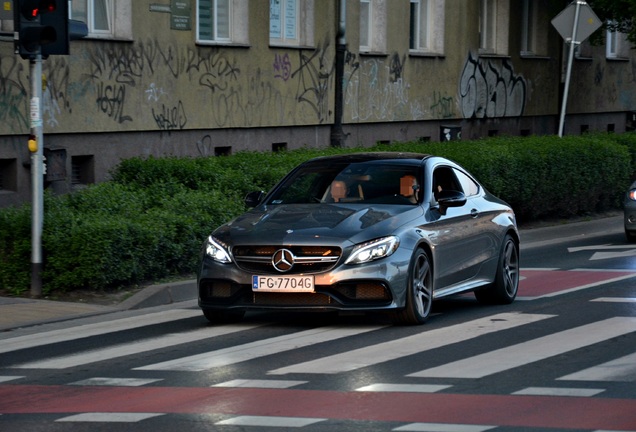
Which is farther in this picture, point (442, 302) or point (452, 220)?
point (442, 302)

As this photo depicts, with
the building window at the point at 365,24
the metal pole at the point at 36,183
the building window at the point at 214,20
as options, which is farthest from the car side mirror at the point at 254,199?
the building window at the point at 365,24

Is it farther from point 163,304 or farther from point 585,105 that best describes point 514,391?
point 585,105

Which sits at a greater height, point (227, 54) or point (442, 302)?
point (227, 54)

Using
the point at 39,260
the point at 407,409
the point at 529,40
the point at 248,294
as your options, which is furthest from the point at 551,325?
the point at 529,40

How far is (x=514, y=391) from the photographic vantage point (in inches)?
350

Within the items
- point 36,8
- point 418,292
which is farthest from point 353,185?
point 36,8

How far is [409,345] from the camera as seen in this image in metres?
10.9

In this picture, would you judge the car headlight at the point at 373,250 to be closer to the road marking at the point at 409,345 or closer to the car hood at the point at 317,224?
the car hood at the point at 317,224

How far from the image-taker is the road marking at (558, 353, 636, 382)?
368 inches

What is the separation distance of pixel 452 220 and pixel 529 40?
2639 cm

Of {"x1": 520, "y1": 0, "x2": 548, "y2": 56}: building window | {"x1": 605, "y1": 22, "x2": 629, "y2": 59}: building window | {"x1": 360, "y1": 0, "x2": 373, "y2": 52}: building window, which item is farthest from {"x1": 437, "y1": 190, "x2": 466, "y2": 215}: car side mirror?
{"x1": 605, "y1": 22, "x2": 629, "y2": 59}: building window

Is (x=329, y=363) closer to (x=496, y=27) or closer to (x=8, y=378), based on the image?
(x=8, y=378)

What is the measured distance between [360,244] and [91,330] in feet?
7.83

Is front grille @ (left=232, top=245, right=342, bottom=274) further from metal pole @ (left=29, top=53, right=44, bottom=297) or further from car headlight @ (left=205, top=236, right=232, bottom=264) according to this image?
metal pole @ (left=29, top=53, right=44, bottom=297)
